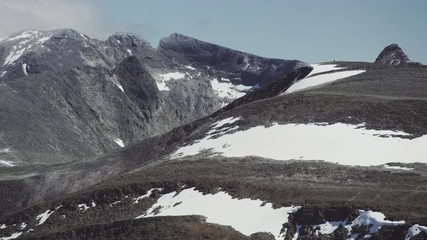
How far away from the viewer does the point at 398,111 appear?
62219 mm

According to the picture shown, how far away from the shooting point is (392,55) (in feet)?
560

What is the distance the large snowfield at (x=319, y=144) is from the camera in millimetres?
49094

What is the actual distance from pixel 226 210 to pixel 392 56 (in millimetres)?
143011

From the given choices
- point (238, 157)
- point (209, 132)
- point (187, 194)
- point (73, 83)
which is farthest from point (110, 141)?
point (187, 194)

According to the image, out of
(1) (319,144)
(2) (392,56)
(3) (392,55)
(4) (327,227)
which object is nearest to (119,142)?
(2) (392,56)

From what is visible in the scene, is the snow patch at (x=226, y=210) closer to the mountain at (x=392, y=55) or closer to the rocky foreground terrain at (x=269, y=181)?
the rocky foreground terrain at (x=269, y=181)

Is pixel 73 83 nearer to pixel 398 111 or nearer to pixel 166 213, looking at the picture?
pixel 398 111

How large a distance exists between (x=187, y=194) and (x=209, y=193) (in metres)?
2.06

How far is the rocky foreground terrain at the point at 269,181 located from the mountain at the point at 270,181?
101 mm

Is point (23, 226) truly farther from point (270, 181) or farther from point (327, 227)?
point (327, 227)

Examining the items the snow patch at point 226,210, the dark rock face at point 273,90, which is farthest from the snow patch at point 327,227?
the dark rock face at point 273,90

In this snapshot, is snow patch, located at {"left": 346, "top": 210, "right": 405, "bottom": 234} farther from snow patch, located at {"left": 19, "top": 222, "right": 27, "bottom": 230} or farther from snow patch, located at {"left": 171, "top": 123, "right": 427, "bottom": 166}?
snow patch, located at {"left": 19, "top": 222, "right": 27, "bottom": 230}

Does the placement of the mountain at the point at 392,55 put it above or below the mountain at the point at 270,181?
above

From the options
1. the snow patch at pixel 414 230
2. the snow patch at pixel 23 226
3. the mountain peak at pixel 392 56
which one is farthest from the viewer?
the mountain peak at pixel 392 56
